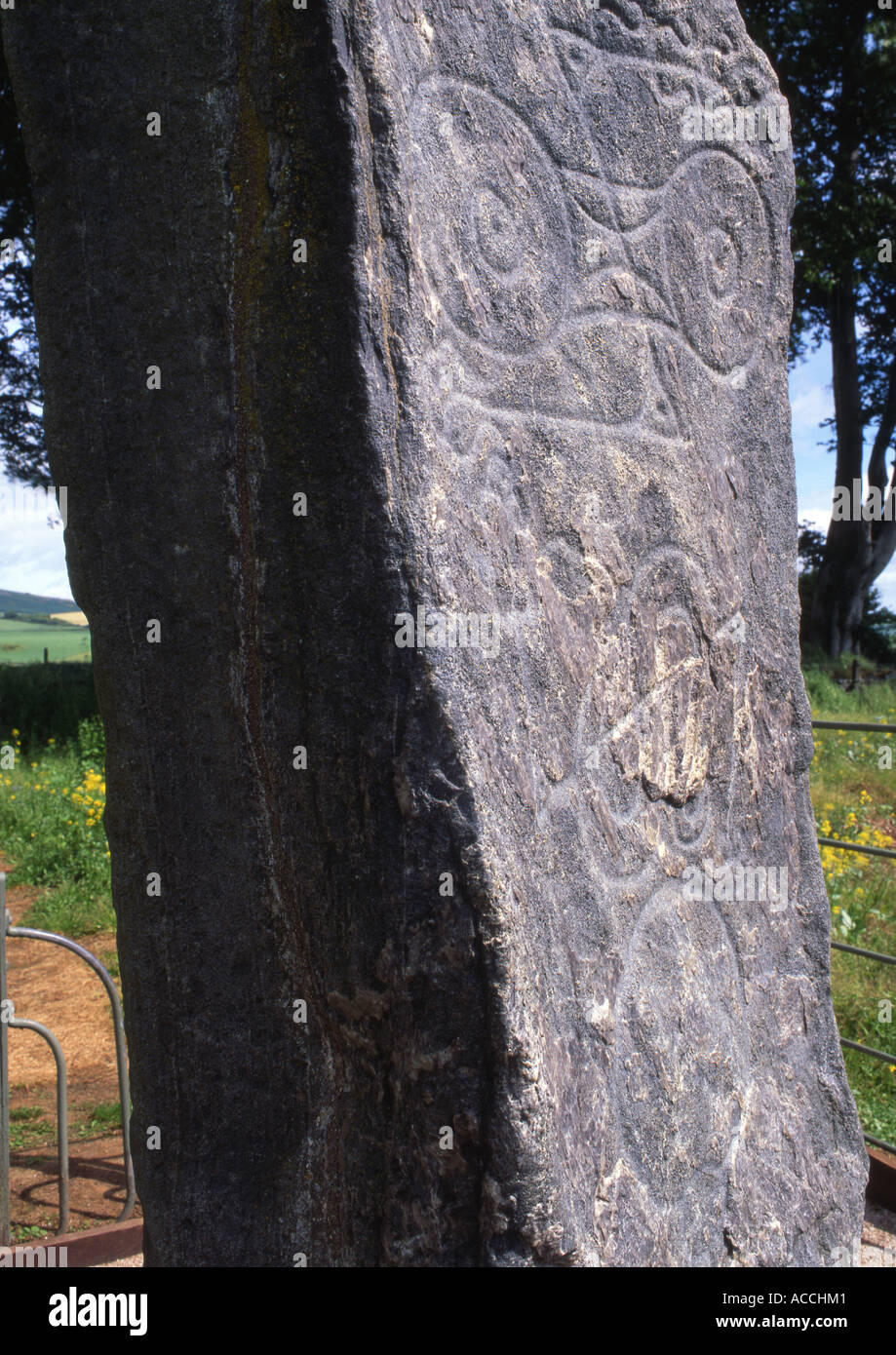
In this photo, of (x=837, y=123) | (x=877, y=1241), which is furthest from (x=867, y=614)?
(x=877, y=1241)

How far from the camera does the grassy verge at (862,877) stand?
385 cm

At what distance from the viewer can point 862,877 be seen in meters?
5.66

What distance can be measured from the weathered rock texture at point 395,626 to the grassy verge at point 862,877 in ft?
5.80

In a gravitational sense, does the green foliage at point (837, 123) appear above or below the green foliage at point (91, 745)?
above

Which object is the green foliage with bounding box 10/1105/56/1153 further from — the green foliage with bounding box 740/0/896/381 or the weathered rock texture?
the green foliage with bounding box 740/0/896/381

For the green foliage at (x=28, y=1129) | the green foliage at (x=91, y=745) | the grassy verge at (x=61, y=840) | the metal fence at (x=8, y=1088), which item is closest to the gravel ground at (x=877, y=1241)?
the metal fence at (x=8, y=1088)

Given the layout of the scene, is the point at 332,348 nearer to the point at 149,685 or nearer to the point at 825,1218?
the point at 149,685

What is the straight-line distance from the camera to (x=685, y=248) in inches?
84.4

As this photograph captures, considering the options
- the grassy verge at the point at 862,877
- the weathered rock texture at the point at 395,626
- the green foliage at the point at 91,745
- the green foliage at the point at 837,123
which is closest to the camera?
the weathered rock texture at the point at 395,626

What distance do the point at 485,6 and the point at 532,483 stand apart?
2.36 feet

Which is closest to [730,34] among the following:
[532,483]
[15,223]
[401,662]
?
[532,483]

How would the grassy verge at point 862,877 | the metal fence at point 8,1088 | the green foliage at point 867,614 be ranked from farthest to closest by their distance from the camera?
the green foliage at point 867,614, the grassy verge at point 862,877, the metal fence at point 8,1088

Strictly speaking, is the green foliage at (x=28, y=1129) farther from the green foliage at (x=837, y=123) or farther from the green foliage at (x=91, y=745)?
the green foliage at (x=837, y=123)

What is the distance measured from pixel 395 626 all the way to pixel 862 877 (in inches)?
190
